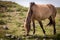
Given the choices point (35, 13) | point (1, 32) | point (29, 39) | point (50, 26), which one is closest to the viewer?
point (29, 39)

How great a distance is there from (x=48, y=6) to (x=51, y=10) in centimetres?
26

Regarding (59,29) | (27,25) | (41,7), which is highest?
(41,7)

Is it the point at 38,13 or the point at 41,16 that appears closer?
the point at 38,13

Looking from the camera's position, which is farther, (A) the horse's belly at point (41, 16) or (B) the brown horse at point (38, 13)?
(A) the horse's belly at point (41, 16)

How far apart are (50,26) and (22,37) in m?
2.48

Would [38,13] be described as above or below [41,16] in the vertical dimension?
above

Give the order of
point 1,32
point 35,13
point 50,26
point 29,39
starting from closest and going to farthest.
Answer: point 29,39 → point 35,13 → point 1,32 → point 50,26

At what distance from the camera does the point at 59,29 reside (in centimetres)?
1135

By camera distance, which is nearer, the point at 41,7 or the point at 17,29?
the point at 41,7

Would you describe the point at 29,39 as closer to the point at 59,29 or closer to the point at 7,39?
the point at 7,39

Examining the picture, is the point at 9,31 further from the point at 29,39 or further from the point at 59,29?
the point at 59,29

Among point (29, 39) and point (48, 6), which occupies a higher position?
point (48, 6)

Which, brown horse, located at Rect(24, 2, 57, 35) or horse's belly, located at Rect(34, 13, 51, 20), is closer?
brown horse, located at Rect(24, 2, 57, 35)

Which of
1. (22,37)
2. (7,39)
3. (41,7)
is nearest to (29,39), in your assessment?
(22,37)
